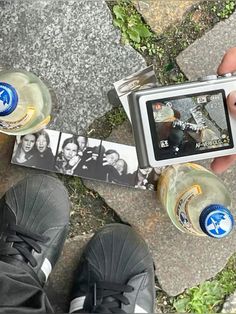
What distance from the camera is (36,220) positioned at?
1.44 m


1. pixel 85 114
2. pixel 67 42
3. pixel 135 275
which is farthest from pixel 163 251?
pixel 67 42

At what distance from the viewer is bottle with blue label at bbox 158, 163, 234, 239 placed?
1.23 metres

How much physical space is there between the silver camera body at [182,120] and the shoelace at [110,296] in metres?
0.45

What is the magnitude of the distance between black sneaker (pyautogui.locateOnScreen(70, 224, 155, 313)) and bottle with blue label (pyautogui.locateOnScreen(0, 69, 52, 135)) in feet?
1.12

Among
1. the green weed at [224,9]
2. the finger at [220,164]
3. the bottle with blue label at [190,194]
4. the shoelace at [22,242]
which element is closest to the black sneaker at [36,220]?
the shoelace at [22,242]

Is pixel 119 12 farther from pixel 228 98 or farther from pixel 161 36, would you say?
pixel 228 98

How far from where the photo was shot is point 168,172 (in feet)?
4.51

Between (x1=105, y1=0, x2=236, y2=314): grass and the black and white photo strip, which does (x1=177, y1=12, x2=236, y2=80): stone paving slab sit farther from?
the black and white photo strip

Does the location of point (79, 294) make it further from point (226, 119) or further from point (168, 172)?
point (226, 119)

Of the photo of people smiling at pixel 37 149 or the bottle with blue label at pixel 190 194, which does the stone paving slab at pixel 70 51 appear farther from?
the bottle with blue label at pixel 190 194

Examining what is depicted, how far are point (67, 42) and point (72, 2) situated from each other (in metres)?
0.11

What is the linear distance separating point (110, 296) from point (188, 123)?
56cm

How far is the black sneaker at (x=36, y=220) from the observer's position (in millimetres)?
1412

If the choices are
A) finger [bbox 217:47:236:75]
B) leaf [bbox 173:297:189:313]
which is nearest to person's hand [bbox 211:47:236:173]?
finger [bbox 217:47:236:75]
